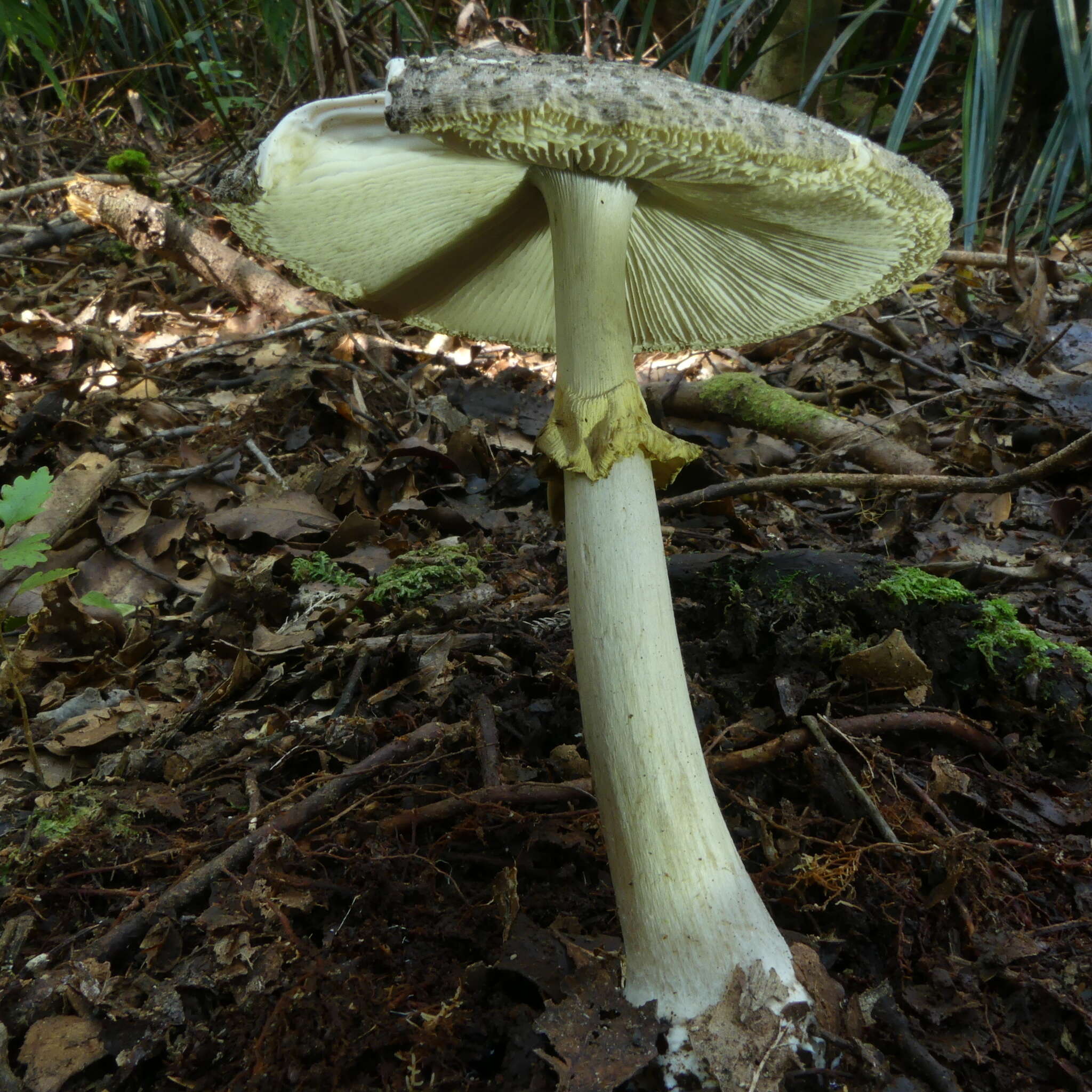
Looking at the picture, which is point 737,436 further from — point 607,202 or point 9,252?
point 9,252

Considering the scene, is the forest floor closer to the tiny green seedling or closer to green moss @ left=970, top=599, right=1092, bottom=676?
green moss @ left=970, top=599, right=1092, bottom=676

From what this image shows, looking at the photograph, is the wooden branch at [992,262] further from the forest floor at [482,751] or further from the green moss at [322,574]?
the green moss at [322,574]

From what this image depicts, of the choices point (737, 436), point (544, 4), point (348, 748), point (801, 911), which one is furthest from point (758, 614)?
point (544, 4)

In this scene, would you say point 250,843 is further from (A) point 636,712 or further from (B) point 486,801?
(A) point 636,712

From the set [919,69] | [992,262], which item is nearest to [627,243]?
[919,69]

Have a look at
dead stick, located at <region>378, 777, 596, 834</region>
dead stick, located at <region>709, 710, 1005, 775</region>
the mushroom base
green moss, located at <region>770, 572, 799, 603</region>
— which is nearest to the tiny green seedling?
dead stick, located at <region>378, 777, 596, 834</region>
